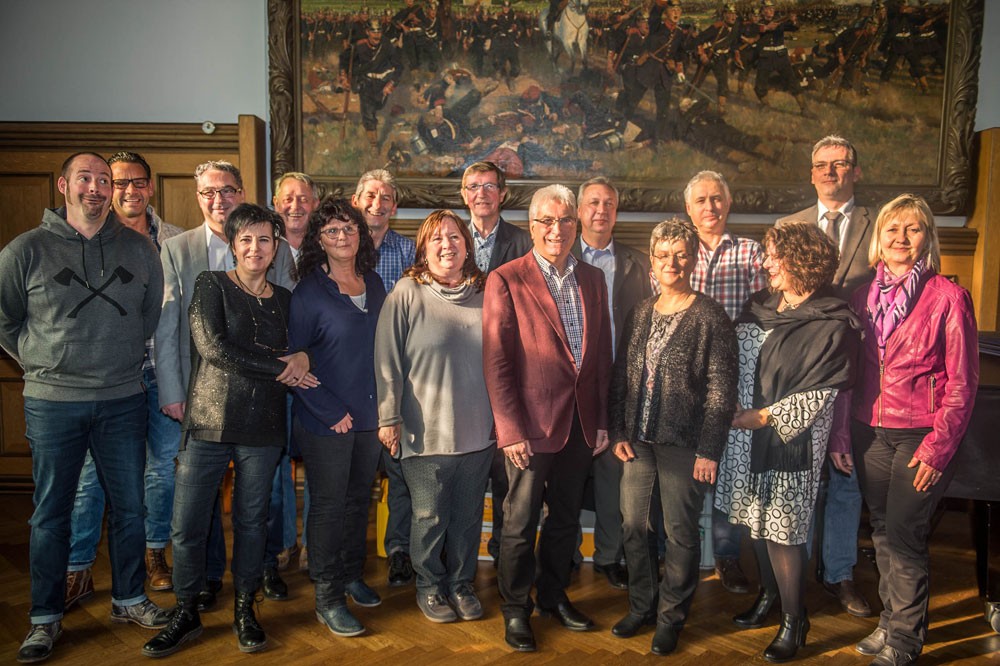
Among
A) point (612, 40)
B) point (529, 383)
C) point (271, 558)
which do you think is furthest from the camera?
point (612, 40)

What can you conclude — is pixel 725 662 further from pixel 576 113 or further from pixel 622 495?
pixel 576 113

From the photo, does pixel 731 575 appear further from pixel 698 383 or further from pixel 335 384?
pixel 335 384

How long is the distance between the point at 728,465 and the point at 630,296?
818mm

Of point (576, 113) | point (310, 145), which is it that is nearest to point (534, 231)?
point (576, 113)

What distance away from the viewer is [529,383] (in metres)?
2.46

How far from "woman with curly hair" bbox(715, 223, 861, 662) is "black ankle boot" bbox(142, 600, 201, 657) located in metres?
1.97

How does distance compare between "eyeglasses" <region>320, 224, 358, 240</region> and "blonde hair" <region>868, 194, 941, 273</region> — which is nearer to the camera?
"blonde hair" <region>868, 194, 941, 273</region>

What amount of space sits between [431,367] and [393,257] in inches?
34.7

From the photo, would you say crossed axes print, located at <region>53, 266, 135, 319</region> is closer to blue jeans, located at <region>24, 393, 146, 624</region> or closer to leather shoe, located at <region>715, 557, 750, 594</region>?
blue jeans, located at <region>24, 393, 146, 624</region>

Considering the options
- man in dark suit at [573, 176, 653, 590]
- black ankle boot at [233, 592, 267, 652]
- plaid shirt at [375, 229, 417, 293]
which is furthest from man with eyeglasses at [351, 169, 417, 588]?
man in dark suit at [573, 176, 653, 590]

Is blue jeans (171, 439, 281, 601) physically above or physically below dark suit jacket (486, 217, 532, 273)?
below

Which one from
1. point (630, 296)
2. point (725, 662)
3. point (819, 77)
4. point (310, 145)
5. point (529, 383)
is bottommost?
point (725, 662)

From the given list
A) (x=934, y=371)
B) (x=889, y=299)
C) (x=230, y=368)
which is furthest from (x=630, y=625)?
(x=230, y=368)

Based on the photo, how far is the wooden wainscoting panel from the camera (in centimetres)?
440
